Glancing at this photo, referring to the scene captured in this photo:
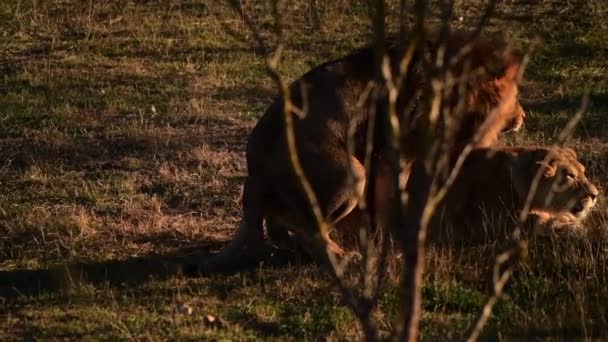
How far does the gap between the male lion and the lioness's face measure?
1.87 ft

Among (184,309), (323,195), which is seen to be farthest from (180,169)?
(184,309)

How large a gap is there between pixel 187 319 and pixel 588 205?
118 inches

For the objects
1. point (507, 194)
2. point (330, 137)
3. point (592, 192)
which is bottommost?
point (507, 194)

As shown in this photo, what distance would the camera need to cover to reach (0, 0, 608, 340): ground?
684 centimetres

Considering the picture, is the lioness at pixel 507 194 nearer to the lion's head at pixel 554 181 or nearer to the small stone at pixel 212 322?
the lion's head at pixel 554 181

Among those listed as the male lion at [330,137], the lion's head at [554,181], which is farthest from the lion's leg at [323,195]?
the lion's head at [554,181]

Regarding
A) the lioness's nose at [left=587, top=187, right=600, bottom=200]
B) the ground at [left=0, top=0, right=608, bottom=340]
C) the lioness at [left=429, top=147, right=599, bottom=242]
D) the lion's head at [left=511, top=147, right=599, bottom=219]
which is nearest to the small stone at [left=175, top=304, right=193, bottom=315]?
the ground at [left=0, top=0, right=608, bottom=340]

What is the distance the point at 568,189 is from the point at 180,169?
352 centimetres

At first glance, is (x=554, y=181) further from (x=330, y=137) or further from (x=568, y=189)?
(x=330, y=137)

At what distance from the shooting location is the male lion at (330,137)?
764 centimetres

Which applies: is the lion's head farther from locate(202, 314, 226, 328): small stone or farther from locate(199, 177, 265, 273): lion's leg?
locate(202, 314, 226, 328): small stone

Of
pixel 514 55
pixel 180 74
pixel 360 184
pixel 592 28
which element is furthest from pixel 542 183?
pixel 592 28

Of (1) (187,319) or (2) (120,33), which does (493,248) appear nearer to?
(1) (187,319)

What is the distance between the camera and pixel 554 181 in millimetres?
7930
